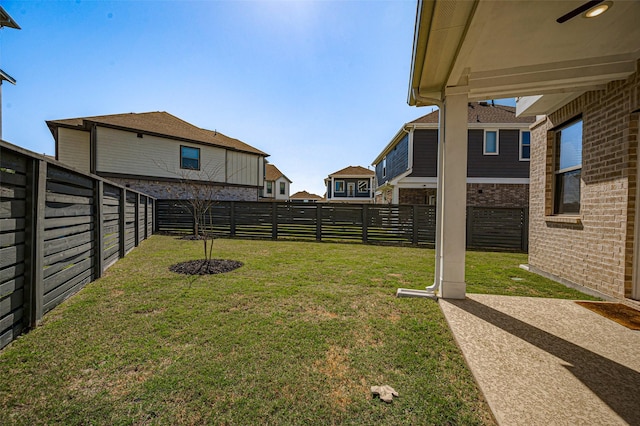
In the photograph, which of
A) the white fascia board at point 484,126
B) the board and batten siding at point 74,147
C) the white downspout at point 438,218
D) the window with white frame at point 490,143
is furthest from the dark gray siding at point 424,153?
the board and batten siding at point 74,147

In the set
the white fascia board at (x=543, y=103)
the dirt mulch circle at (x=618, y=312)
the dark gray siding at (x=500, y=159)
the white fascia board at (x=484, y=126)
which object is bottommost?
the dirt mulch circle at (x=618, y=312)

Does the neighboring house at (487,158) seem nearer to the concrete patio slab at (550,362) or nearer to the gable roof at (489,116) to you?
the gable roof at (489,116)

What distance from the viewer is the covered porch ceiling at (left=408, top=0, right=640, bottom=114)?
8.13 feet

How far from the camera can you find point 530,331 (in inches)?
112

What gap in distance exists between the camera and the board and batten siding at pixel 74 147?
47.4ft

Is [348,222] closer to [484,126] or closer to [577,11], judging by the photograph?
[577,11]

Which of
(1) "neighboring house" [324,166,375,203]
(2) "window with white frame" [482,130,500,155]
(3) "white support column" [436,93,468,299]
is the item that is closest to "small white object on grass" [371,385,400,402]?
(3) "white support column" [436,93,468,299]

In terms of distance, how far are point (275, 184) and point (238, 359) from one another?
34.9 m

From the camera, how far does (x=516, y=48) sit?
10.1ft

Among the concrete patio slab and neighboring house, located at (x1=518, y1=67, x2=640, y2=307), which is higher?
neighboring house, located at (x1=518, y1=67, x2=640, y2=307)

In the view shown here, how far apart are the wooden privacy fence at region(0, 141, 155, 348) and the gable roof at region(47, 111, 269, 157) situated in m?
12.5

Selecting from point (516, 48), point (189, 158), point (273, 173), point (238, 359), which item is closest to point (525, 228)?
point (516, 48)

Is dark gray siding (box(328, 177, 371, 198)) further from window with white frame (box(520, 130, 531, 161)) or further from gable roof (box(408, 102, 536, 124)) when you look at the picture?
window with white frame (box(520, 130, 531, 161))

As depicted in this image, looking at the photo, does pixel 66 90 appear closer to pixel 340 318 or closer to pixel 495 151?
pixel 340 318
